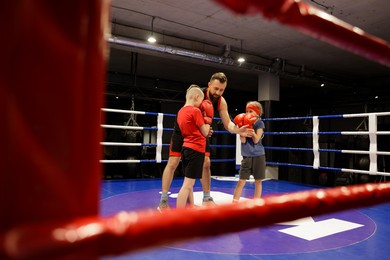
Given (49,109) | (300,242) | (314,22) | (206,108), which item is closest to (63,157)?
(49,109)

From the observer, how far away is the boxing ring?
0.32m

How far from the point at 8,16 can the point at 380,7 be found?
5.15 meters

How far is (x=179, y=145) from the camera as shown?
2602mm

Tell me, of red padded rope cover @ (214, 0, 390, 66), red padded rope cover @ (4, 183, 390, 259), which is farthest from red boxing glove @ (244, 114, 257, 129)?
red padded rope cover @ (4, 183, 390, 259)

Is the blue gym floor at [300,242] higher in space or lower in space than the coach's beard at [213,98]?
lower

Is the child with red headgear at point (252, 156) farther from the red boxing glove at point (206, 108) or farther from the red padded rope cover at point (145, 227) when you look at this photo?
the red padded rope cover at point (145, 227)

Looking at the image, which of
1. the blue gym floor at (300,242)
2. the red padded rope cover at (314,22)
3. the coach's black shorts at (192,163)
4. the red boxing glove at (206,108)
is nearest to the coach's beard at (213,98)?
the red boxing glove at (206,108)

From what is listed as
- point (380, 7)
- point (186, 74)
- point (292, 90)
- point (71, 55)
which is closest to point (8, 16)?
point (71, 55)

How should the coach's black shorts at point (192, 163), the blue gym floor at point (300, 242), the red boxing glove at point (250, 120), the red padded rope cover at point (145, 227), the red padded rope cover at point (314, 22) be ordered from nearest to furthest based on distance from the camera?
1. the red padded rope cover at point (145, 227)
2. the red padded rope cover at point (314, 22)
3. the blue gym floor at point (300, 242)
4. the coach's black shorts at point (192, 163)
5. the red boxing glove at point (250, 120)

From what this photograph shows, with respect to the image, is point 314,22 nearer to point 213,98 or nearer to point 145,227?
point 145,227

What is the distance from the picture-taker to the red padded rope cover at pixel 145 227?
0.98 feet

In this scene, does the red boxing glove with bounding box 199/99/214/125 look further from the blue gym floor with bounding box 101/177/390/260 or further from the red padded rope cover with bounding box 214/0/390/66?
the red padded rope cover with bounding box 214/0/390/66

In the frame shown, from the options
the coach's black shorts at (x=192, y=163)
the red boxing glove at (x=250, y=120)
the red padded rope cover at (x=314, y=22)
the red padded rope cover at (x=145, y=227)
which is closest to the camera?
the red padded rope cover at (x=145, y=227)

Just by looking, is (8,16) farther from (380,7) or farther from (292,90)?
(292,90)
